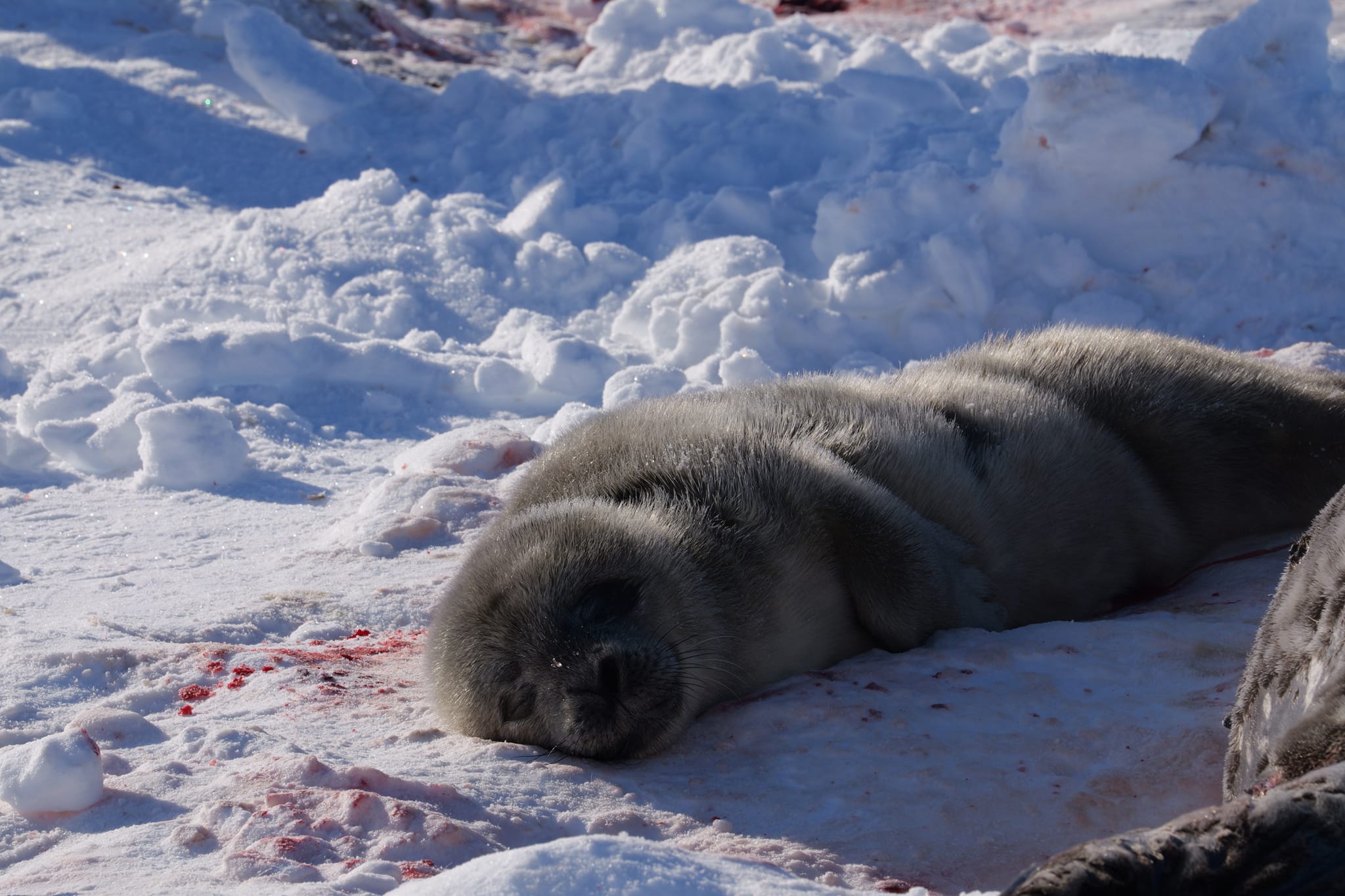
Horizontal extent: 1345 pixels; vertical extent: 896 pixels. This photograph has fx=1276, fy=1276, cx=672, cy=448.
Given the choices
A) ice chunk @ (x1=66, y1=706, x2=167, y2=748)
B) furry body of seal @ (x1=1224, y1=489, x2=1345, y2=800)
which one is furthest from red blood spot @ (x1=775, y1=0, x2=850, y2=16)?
furry body of seal @ (x1=1224, y1=489, x2=1345, y2=800)

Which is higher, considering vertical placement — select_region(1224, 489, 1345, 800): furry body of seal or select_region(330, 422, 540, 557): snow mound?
select_region(1224, 489, 1345, 800): furry body of seal

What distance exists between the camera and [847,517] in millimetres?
2746

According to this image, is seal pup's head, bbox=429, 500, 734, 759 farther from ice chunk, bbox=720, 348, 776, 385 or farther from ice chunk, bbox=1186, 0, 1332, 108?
ice chunk, bbox=1186, 0, 1332, 108

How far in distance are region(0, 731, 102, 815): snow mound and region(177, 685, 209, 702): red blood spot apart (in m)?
0.63

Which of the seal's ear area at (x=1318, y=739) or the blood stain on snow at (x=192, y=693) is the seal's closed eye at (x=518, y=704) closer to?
the blood stain on snow at (x=192, y=693)

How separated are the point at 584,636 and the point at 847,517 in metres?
0.70

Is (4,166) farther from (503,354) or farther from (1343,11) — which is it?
(1343,11)

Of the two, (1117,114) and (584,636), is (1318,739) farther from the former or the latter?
(1117,114)

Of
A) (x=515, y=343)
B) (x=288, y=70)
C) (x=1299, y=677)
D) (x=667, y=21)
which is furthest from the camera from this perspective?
(x=667, y=21)

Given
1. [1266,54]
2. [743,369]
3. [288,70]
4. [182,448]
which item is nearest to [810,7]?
[288,70]

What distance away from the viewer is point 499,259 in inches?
229

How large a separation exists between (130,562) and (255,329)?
153 cm

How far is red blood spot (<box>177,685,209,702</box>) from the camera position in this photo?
264 cm

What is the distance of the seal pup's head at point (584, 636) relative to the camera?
2328mm
